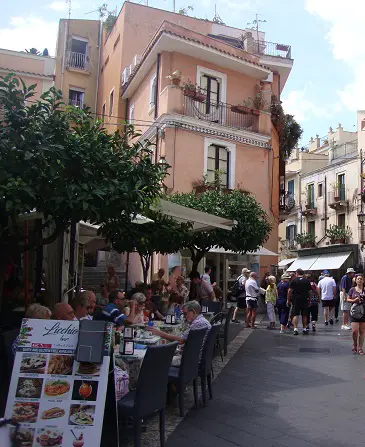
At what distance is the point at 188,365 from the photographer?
5.54m

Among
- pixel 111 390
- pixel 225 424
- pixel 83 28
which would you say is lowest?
pixel 225 424

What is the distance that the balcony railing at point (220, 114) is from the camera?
19344 millimetres

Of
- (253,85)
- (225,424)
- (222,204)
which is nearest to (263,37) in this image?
(253,85)

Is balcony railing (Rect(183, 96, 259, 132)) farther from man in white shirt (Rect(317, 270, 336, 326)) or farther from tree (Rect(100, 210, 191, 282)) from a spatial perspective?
tree (Rect(100, 210, 191, 282))

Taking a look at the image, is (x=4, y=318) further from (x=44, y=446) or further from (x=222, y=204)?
(x=222, y=204)

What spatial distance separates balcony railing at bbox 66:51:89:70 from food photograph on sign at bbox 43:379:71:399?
976 inches

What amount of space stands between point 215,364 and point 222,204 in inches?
249

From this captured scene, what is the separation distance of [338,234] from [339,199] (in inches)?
108

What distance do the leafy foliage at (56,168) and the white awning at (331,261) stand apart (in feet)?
96.3

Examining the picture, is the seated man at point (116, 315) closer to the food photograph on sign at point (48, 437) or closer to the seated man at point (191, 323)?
the seated man at point (191, 323)

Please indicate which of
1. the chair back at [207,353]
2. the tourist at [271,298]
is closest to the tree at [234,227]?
the tourist at [271,298]

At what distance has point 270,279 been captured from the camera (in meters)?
14.4

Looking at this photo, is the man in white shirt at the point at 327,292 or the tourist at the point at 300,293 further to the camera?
the man in white shirt at the point at 327,292

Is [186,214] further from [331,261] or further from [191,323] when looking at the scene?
[331,261]
